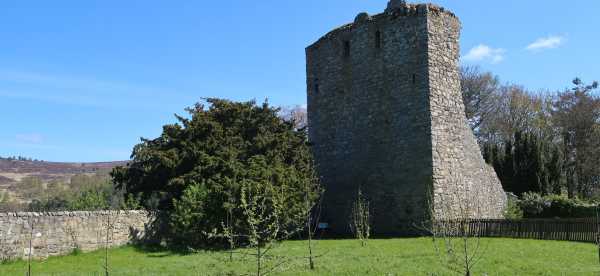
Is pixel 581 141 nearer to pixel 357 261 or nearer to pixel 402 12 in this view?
pixel 402 12

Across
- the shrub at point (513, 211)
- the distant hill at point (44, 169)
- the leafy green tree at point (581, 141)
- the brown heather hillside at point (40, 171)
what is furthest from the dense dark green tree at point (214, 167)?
the distant hill at point (44, 169)

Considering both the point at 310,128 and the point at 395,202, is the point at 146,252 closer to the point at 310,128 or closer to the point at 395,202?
the point at 395,202

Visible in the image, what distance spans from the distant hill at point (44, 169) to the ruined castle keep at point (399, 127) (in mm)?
90299

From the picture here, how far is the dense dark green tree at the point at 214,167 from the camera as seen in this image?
18.2 m

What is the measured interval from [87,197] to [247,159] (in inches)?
261

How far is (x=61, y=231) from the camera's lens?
1634 centimetres

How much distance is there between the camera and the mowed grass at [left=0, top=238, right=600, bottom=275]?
11328 millimetres

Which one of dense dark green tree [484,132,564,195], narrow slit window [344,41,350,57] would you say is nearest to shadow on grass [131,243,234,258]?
narrow slit window [344,41,350,57]

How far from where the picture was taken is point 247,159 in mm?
20641

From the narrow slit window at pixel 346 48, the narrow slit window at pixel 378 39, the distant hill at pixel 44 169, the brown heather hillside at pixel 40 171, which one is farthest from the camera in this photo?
the distant hill at pixel 44 169

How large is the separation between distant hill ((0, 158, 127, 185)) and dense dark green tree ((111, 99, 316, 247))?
90413mm

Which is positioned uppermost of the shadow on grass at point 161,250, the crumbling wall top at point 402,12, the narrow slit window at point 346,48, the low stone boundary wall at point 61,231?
the crumbling wall top at point 402,12

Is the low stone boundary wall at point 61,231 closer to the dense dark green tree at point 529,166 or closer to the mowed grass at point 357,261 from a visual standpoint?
the mowed grass at point 357,261

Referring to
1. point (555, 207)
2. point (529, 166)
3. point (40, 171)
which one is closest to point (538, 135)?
point (529, 166)
